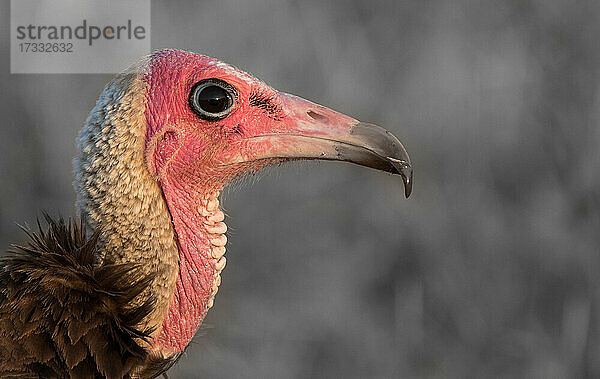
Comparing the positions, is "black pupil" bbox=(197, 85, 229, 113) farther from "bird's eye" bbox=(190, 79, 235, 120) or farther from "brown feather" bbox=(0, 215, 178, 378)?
"brown feather" bbox=(0, 215, 178, 378)

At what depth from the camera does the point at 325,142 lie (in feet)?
8.89

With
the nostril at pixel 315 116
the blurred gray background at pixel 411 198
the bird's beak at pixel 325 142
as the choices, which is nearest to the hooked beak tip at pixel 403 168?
the bird's beak at pixel 325 142

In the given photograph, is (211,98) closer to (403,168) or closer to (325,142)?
(325,142)

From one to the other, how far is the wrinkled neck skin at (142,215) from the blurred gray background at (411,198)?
355 centimetres

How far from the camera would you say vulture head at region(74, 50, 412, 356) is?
8.49 ft

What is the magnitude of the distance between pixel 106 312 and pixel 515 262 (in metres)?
5.03

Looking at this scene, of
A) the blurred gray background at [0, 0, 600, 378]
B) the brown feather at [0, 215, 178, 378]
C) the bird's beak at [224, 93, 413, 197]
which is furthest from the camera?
the blurred gray background at [0, 0, 600, 378]

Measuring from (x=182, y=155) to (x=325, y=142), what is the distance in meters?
0.53

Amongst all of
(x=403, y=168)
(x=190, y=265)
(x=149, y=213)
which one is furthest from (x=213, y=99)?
(x=403, y=168)

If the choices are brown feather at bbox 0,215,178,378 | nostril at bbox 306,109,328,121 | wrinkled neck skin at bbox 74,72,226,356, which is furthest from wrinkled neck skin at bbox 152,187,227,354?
nostril at bbox 306,109,328,121

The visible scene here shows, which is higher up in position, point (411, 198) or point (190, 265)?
point (190, 265)

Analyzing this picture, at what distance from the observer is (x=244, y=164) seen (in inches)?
111

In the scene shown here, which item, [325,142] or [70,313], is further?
[325,142]

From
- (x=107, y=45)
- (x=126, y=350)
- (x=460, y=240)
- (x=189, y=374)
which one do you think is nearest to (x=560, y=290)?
(x=460, y=240)
